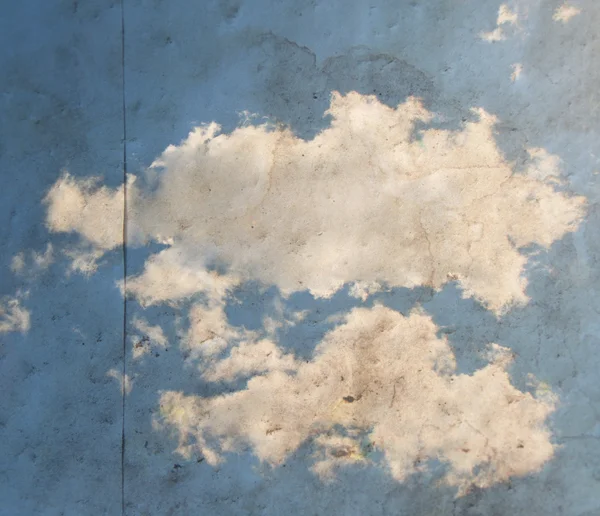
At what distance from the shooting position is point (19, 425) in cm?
213

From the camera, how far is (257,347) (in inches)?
83.0

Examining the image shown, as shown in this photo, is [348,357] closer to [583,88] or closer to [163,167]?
[163,167]

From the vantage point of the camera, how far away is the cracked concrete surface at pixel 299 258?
6.82ft

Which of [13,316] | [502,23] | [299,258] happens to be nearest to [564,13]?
[502,23]

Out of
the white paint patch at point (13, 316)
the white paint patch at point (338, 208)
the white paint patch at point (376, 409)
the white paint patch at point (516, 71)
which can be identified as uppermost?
the white paint patch at point (516, 71)

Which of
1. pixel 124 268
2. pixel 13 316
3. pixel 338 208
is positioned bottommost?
pixel 13 316

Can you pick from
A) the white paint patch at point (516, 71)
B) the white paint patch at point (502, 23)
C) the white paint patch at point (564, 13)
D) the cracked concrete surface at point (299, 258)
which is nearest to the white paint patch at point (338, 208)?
the cracked concrete surface at point (299, 258)

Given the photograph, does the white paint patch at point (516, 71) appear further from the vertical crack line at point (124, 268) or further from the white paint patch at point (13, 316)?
the white paint patch at point (13, 316)

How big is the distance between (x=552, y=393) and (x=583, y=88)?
1485 millimetres

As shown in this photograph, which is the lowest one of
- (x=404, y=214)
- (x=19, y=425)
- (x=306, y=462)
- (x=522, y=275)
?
(x=306, y=462)

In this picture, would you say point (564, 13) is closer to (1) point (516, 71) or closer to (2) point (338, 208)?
(1) point (516, 71)

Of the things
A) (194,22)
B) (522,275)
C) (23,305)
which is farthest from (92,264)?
(522,275)

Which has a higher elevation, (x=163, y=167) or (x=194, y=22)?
(x=194, y=22)

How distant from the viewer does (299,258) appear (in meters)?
2.13
